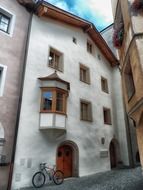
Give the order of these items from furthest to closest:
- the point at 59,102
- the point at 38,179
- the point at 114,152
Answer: the point at 114,152 → the point at 59,102 → the point at 38,179

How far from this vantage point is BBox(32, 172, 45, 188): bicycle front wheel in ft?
26.2

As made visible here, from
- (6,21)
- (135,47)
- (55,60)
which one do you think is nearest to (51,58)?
(55,60)

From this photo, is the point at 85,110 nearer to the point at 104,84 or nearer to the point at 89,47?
the point at 104,84

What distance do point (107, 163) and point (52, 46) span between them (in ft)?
31.9

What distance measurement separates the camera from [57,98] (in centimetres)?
1005

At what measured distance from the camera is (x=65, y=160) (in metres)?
10.3

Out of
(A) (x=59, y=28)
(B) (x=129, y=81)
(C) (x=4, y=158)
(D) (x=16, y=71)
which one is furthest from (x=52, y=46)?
(C) (x=4, y=158)

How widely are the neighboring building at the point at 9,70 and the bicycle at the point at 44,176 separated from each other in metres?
1.39

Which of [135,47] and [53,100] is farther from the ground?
[135,47]

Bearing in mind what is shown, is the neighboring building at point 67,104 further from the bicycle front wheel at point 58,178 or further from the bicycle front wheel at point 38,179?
the bicycle front wheel at point 58,178

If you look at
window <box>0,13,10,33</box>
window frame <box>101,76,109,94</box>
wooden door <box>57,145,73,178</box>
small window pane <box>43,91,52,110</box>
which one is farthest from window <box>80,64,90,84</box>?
window <box>0,13,10,33</box>

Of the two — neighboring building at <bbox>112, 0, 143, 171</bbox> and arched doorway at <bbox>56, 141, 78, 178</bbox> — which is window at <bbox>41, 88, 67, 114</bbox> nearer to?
arched doorway at <bbox>56, 141, 78, 178</bbox>

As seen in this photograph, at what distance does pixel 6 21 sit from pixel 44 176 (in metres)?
9.11

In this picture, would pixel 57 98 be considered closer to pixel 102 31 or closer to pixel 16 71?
pixel 16 71
